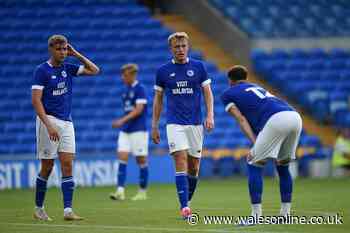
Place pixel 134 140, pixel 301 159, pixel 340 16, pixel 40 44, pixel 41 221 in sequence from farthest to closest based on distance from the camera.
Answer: pixel 340 16 < pixel 40 44 < pixel 301 159 < pixel 134 140 < pixel 41 221

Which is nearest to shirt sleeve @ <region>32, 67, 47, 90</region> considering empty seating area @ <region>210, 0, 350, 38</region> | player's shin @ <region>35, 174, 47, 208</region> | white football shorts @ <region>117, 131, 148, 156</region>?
player's shin @ <region>35, 174, 47, 208</region>

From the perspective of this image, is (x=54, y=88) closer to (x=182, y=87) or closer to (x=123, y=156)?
(x=182, y=87)

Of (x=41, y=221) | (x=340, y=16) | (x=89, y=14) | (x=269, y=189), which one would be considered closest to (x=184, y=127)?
(x=41, y=221)

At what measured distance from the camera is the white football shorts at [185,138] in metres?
12.5

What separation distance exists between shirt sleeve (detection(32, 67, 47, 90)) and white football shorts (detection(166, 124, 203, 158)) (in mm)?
1795

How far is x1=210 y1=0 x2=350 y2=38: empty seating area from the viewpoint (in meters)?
29.3

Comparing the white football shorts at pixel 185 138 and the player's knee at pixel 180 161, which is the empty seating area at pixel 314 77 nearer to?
the white football shorts at pixel 185 138

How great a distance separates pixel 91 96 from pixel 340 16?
10.0 metres

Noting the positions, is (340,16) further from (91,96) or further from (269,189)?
(269,189)

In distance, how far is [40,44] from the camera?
89.4 feet

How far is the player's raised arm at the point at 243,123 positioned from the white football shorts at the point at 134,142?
6.03m

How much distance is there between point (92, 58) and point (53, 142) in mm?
14959

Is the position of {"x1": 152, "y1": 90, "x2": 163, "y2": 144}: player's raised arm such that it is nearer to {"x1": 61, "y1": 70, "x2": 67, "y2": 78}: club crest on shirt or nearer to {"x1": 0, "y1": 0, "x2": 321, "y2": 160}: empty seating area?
{"x1": 61, "y1": 70, "x2": 67, "y2": 78}: club crest on shirt

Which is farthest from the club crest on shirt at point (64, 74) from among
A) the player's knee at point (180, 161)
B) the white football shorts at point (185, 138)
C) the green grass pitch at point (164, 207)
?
the green grass pitch at point (164, 207)
